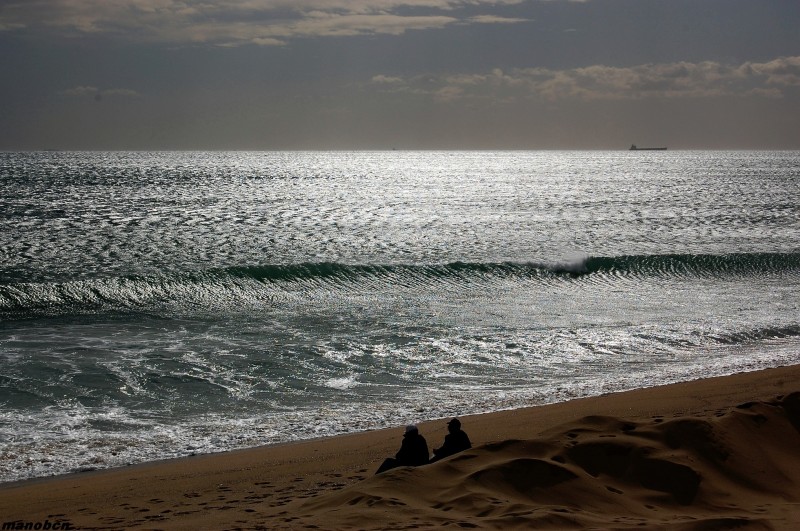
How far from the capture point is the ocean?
13.7 meters

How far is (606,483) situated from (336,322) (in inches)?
591

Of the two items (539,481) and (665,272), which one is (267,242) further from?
(539,481)

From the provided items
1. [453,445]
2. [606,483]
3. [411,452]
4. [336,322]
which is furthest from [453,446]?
[336,322]

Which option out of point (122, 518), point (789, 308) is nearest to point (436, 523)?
point (122, 518)

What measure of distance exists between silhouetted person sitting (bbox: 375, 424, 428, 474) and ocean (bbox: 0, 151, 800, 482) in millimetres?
3907

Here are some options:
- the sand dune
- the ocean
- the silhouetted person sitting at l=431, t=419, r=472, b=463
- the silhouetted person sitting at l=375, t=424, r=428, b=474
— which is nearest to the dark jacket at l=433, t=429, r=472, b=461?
the silhouetted person sitting at l=431, t=419, r=472, b=463

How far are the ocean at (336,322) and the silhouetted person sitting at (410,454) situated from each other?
154 inches

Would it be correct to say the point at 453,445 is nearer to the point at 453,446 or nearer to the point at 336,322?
the point at 453,446

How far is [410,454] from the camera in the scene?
8.83 metres

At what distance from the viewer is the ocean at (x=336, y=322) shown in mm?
13672

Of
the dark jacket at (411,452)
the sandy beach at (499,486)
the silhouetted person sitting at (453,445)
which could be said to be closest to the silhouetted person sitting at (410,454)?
the dark jacket at (411,452)

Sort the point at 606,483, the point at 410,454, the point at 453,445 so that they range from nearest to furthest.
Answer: the point at 606,483 → the point at 410,454 → the point at 453,445

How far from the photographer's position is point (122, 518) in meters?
8.22

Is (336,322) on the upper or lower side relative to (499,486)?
lower
